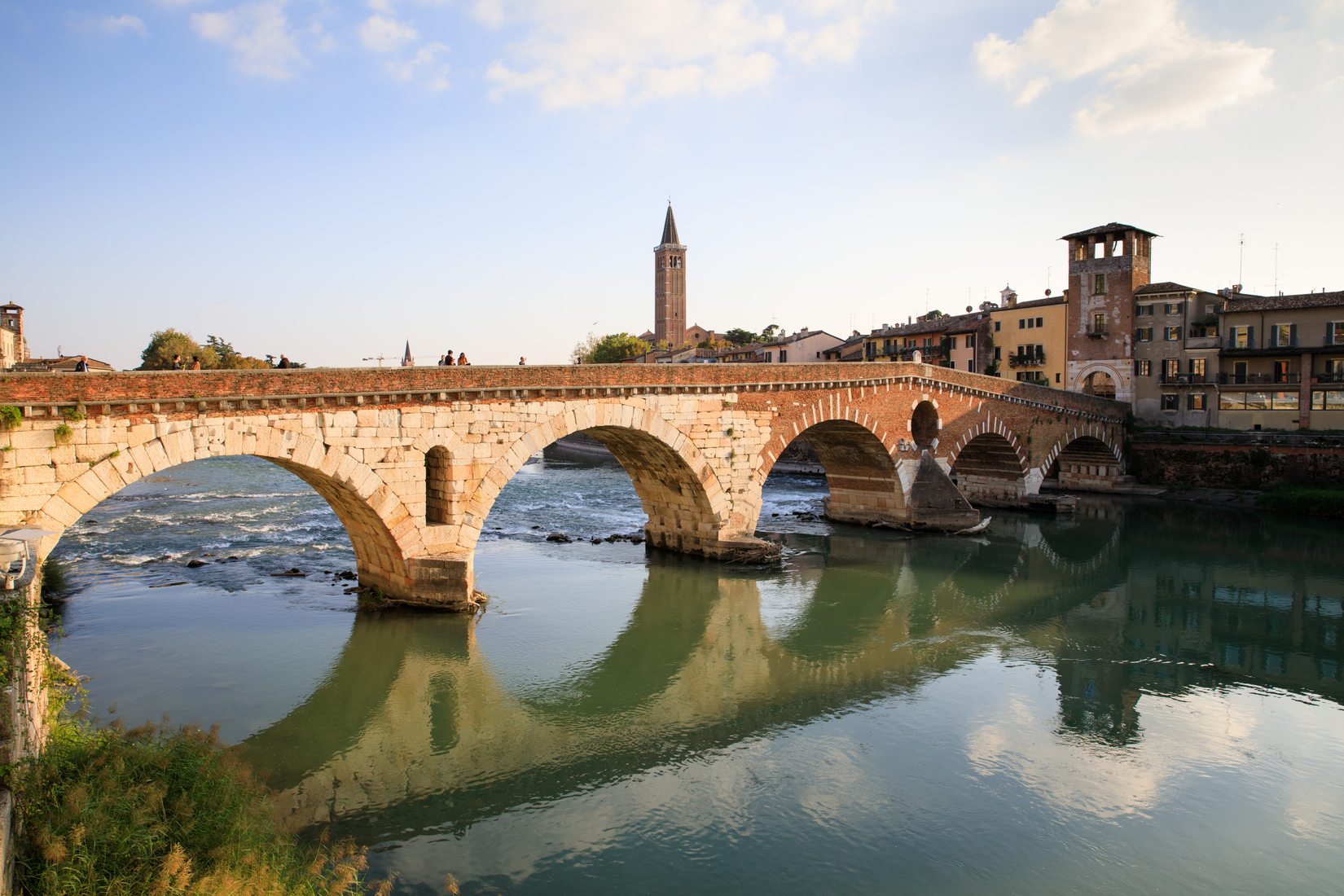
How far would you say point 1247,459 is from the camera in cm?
3431

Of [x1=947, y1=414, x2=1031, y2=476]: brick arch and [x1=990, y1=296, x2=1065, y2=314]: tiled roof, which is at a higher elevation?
[x1=990, y1=296, x2=1065, y2=314]: tiled roof

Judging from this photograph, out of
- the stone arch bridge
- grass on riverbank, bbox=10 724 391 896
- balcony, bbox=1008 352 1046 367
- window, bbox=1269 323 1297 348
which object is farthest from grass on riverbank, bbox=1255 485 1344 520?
grass on riverbank, bbox=10 724 391 896

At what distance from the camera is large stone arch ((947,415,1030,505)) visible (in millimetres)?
31781

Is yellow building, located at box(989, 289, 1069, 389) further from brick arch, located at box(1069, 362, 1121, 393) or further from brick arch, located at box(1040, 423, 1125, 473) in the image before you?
brick arch, located at box(1040, 423, 1125, 473)

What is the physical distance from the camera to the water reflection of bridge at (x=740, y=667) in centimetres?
1109

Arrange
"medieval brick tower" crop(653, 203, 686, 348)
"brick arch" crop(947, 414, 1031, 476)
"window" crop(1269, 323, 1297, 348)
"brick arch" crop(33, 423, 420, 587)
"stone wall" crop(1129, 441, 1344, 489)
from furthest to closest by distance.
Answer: "medieval brick tower" crop(653, 203, 686, 348) < "window" crop(1269, 323, 1297, 348) < "stone wall" crop(1129, 441, 1344, 489) < "brick arch" crop(947, 414, 1031, 476) < "brick arch" crop(33, 423, 420, 587)

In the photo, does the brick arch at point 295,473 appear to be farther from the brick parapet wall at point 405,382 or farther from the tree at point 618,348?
the tree at point 618,348

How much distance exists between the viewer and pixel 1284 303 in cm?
3566

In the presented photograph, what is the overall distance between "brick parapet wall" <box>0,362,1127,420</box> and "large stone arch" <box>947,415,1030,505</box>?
6.87 meters

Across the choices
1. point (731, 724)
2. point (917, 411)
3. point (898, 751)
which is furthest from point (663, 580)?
point (917, 411)

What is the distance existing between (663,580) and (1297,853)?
13472 millimetres

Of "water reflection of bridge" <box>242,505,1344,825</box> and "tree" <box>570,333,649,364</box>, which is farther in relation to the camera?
"tree" <box>570,333,649,364</box>

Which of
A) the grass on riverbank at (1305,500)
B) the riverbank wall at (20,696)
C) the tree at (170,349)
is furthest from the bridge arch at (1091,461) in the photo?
the tree at (170,349)

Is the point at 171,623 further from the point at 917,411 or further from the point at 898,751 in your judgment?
the point at 917,411
